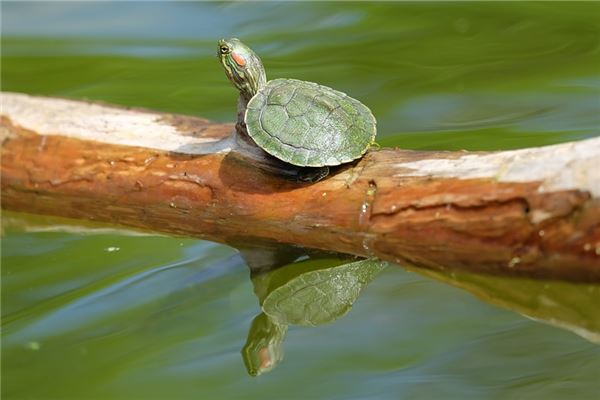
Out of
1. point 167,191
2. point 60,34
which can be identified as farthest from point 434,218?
point 60,34

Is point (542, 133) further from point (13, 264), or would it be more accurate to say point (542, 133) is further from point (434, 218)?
point (13, 264)

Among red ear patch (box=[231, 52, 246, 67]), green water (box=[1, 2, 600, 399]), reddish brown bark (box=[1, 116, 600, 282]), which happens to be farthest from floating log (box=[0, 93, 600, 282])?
red ear patch (box=[231, 52, 246, 67])

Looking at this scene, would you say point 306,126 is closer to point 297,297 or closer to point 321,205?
point 321,205

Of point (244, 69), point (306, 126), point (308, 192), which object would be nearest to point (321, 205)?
point (308, 192)

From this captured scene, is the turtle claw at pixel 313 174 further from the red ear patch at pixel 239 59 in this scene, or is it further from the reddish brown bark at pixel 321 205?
the red ear patch at pixel 239 59

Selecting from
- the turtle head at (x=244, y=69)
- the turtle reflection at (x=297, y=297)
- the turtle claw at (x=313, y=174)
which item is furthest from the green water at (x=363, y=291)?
the turtle head at (x=244, y=69)

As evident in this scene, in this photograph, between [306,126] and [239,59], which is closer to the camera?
[306,126]

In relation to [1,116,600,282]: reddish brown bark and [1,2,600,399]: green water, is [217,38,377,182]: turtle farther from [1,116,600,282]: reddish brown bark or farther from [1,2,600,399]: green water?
[1,2,600,399]: green water
